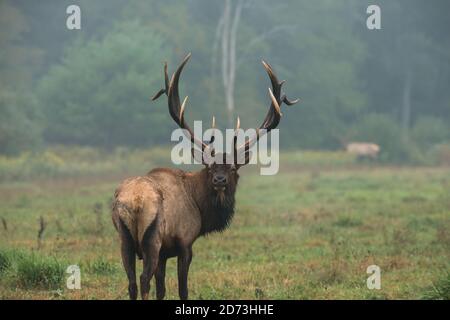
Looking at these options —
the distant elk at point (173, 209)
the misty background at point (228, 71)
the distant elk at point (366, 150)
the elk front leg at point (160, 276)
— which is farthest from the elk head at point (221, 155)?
the distant elk at point (366, 150)

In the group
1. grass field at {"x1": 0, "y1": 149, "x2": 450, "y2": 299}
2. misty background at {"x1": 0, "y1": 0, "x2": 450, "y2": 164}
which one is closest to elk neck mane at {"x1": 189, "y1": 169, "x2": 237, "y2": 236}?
grass field at {"x1": 0, "y1": 149, "x2": 450, "y2": 299}

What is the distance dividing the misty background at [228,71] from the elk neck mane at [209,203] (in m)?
26.5

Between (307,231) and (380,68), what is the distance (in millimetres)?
44606

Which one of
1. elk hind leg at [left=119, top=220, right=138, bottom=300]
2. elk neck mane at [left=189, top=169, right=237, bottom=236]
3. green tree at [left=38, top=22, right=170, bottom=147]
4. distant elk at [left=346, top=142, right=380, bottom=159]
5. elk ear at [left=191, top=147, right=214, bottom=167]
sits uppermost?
green tree at [left=38, top=22, right=170, bottom=147]

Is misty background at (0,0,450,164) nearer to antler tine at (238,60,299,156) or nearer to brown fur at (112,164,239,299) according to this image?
antler tine at (238,60,299,156)

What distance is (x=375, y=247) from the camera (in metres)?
14.4

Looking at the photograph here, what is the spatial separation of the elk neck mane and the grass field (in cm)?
89

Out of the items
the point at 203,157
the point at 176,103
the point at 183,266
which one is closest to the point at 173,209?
the point at 183,266

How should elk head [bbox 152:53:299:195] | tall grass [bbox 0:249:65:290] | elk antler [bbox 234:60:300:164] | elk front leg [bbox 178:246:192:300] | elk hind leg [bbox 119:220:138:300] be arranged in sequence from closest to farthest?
elk hind leg [bbox 119:220:138:300] < elk front leg [bbox 178:246:192:300] < elk head [bbox 152:53:299:195] < elk antler [bbox 234:60:300:164] < tall grass [bbox 0:249:65:290]

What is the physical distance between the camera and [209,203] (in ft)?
32.0

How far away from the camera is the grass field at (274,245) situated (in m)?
10.6

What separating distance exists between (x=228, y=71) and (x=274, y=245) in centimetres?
3978

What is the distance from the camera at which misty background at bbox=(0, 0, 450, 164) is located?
43.1m

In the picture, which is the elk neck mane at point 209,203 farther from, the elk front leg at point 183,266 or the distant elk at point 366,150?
the distant elk at point 366,150
